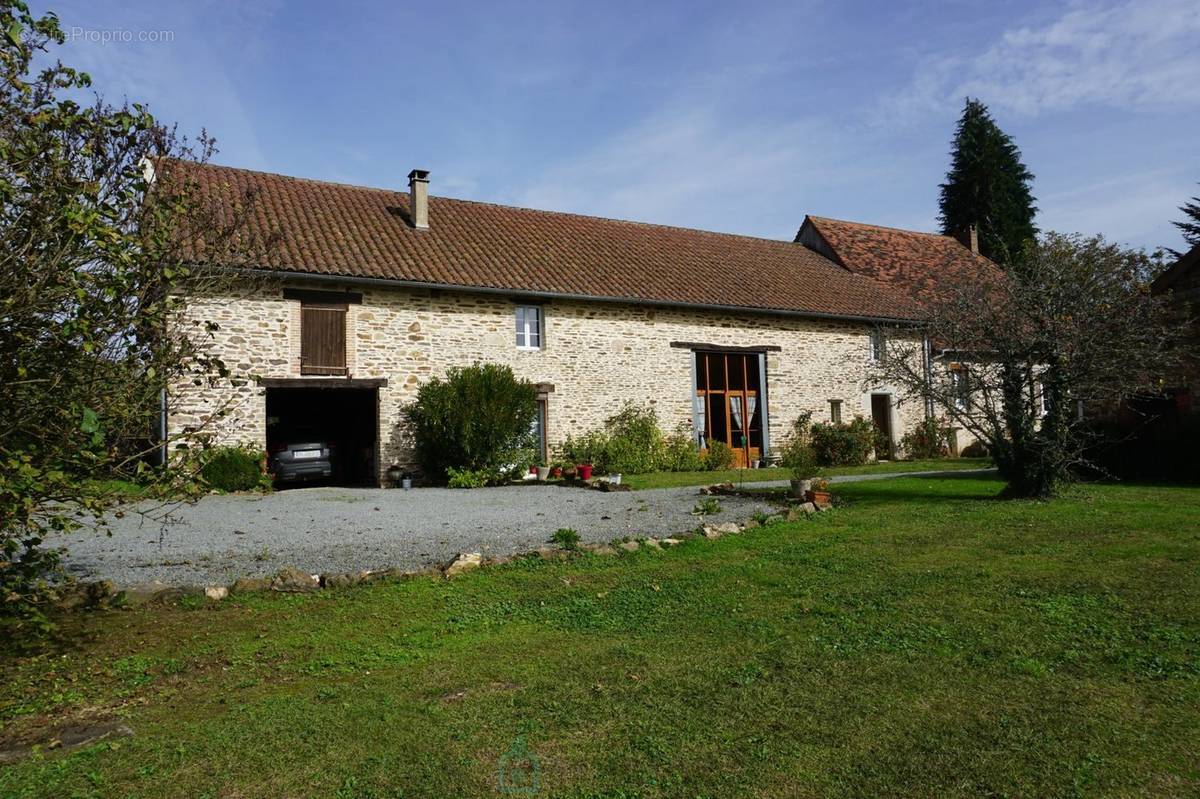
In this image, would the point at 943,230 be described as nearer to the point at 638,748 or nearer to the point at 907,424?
the point at 907,424

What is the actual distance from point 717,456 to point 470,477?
260 inches

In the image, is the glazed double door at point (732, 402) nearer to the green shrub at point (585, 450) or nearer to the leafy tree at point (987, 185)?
the green shrub at point (585, 450)

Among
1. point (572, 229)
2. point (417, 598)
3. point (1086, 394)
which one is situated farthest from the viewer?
point (572, 229)

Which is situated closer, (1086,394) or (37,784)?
(37,784)

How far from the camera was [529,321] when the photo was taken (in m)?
17.6

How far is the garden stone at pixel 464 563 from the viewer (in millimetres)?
6927

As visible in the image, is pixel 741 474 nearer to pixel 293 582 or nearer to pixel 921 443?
pixel 921 443

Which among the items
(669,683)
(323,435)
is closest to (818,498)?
(669,683)

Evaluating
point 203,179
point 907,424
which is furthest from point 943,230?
point 203,179

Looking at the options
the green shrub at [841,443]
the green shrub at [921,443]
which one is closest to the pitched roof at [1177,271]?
the green shrub at [841,443]

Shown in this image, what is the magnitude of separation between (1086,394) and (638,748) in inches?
395

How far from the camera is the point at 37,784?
325 centimetres

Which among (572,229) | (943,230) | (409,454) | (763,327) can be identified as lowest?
(409,454)

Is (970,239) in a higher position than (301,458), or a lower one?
higher
